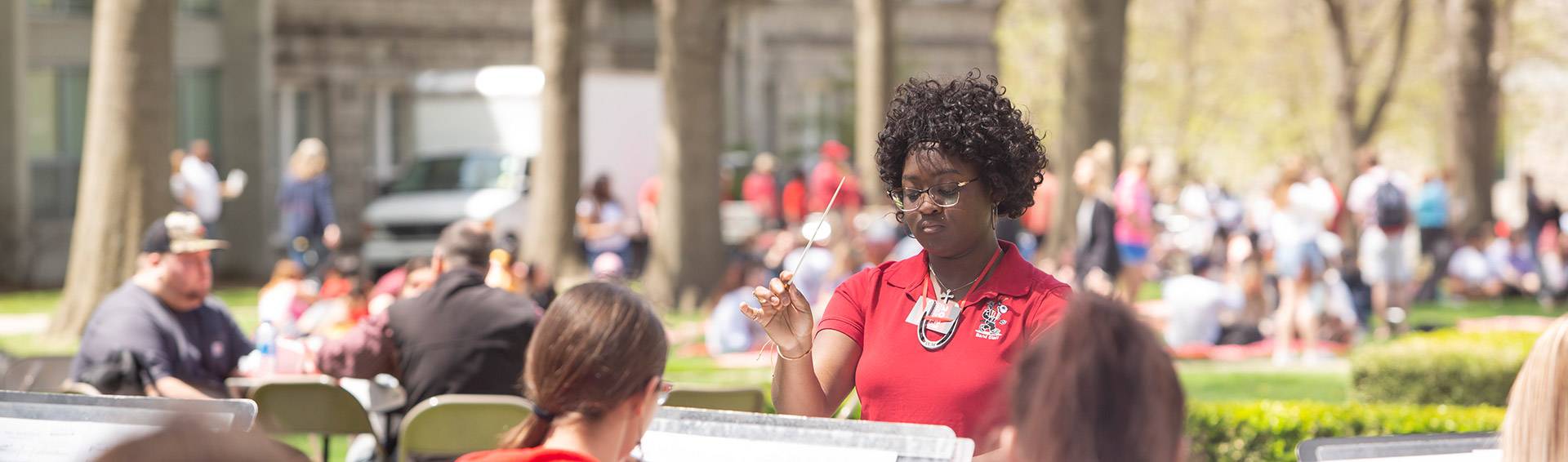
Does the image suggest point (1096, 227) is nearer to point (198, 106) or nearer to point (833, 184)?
point (833, 184)

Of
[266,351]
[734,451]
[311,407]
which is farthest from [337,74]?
[734,451]

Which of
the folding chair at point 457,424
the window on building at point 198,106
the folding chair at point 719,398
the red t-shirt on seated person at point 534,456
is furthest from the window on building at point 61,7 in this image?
the red t-shirt on seated person at point 534,456

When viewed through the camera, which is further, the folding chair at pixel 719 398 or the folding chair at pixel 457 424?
the folding chair at pixel 719 398

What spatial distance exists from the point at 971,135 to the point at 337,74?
88.9 ft

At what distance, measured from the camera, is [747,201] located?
24.5 meters

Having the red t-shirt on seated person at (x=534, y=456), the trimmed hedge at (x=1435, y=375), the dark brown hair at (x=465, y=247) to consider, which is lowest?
the trimmed hedge at (x=1435, y=375)

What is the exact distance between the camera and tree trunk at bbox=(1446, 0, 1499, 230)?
2473cm

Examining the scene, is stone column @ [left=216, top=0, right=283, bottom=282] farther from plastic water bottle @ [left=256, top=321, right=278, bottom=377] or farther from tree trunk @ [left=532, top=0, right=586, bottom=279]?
plastic water bottle @ [left=256, top=321, right=278, bottom=377]

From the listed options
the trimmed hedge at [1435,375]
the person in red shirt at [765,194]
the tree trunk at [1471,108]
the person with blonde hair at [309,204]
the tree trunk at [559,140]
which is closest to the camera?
the trimmed hedge at [1435,375]

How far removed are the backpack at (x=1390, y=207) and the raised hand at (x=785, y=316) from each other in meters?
16.1

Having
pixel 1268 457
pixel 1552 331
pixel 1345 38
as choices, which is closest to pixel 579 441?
pixel 1552 331

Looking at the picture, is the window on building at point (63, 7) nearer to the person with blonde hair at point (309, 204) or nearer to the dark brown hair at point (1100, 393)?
the person with blonde hair at point (309, 204)

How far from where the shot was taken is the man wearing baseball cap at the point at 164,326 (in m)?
6.91

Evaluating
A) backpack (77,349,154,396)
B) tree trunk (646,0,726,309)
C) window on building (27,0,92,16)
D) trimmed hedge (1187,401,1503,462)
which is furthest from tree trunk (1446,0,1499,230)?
backpack (77,349,154,396)
